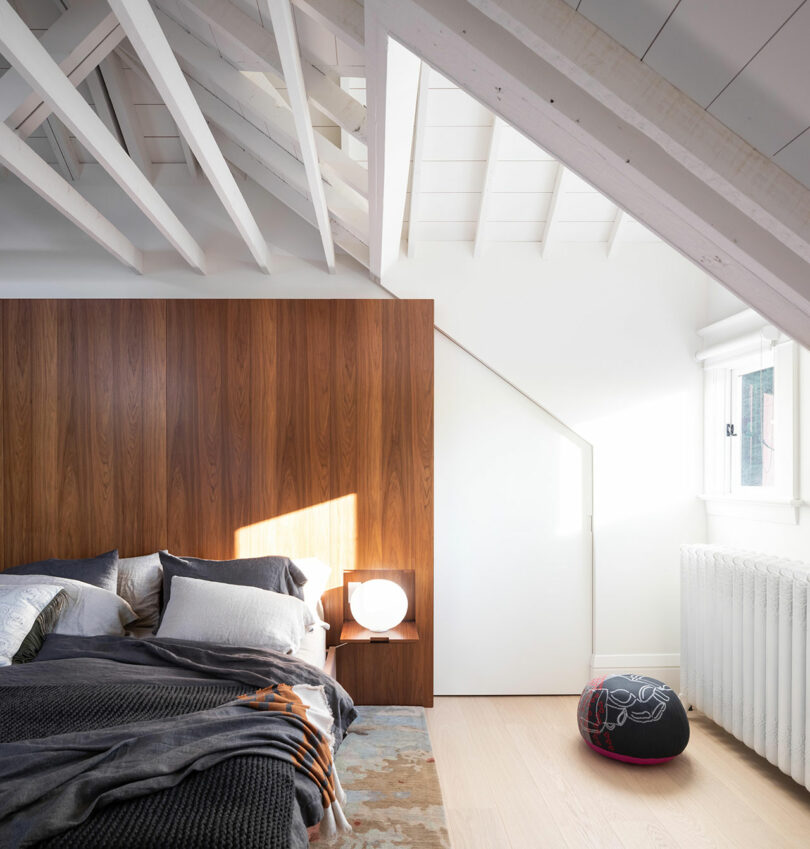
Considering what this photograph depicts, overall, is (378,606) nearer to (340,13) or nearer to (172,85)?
(172,85)

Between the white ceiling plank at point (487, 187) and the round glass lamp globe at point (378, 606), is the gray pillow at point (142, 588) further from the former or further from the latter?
the white ceiling plank at point (487, 187)

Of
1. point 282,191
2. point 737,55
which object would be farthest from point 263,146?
point 737,55

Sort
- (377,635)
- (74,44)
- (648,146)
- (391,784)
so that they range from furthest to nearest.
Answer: (377,635)
(391,784)
(74,44)
(648,146)

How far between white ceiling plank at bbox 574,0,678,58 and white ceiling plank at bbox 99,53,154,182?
2903mm

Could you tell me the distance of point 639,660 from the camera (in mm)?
3904

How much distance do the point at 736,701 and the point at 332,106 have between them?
9.81 ft

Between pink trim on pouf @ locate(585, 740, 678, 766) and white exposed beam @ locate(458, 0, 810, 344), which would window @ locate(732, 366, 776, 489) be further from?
white exposed beam @ locate(458, 0, 810, 344)

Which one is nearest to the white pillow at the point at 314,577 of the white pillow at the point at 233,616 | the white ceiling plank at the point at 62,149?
the white pillow at the point at 233,616

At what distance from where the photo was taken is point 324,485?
376cm

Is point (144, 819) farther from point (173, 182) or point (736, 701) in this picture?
point (173, 182)

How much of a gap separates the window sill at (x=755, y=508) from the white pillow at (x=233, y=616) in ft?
7.28

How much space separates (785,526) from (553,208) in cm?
192

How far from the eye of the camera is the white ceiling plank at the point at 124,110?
331 centimetres

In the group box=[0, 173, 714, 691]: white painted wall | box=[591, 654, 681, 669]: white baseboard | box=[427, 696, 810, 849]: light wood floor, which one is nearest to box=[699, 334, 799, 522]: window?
box=[0, 173, 714, 691]: white painted wall
